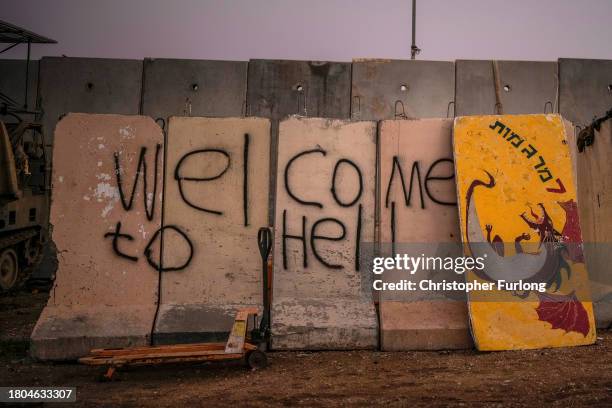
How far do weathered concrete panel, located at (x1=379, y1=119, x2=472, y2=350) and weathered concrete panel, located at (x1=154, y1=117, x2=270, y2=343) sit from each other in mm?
1172

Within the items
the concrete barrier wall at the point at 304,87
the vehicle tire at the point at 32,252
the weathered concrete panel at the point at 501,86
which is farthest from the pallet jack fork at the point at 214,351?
the weathered concrete panel at the point at 501,86

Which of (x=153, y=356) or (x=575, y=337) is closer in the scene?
(x=153, y=356)

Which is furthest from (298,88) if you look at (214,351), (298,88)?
(214,351)

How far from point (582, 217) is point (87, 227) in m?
5.33

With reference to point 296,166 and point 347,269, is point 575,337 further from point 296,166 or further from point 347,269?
point 296,166

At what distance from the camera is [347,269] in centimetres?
565

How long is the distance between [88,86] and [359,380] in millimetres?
10107

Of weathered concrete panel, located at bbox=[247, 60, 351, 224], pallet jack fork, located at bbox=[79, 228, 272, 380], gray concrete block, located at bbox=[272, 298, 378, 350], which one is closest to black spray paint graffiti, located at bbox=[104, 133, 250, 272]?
pallet jack fork, located at bbox=[79, 228, 272, 380]

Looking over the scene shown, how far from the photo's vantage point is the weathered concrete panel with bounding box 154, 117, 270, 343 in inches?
220

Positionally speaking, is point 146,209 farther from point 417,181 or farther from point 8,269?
point 8,269

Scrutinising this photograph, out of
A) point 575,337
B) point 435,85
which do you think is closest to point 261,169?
point 575,337

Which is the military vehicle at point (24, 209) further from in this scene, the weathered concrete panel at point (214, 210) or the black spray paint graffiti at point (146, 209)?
the weathered concrete panel at point (214, 210)

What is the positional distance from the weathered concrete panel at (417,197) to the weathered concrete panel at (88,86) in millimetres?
8137

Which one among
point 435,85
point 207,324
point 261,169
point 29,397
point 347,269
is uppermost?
point 435,85
